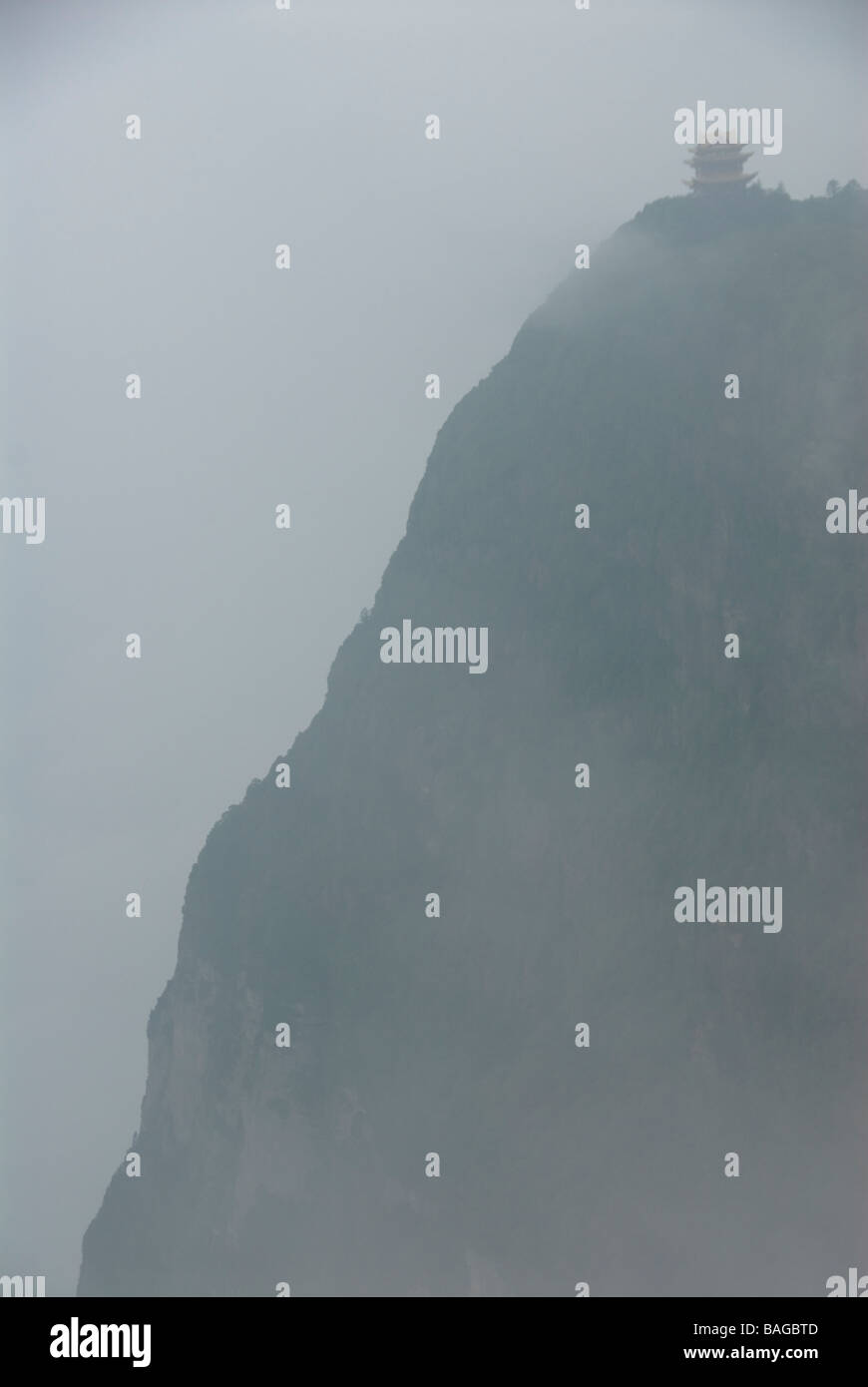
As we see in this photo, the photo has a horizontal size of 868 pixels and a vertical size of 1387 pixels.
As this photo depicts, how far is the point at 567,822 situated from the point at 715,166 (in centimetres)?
129

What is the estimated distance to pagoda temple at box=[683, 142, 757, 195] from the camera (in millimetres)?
2250

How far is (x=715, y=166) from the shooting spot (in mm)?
2252

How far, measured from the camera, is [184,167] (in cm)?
228

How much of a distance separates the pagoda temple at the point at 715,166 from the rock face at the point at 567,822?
50mm

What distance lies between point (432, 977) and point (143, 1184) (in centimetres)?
68

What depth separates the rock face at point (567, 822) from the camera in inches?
88.3

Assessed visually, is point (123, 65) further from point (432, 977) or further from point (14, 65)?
point (432, 977)

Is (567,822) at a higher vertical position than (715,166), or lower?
lower

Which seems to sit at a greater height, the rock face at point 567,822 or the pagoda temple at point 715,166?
the pagoda temple at point 715,166

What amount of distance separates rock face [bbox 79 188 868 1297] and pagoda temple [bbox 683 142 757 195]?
50 mm

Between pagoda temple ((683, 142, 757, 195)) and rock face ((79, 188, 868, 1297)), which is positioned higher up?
pagoda temple ((683, 142, 757, 195))

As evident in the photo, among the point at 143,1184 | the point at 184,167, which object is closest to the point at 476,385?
the point at 184,167

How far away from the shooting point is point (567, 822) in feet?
7.40
